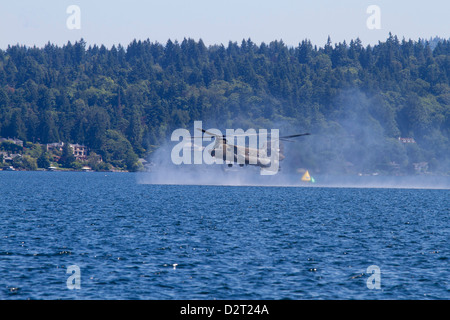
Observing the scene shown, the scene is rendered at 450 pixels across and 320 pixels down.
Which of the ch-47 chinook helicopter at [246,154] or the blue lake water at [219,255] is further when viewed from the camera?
the ch-47 chinook helicopter at [246,154]

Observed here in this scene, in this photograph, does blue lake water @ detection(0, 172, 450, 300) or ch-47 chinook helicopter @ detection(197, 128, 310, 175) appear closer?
blue lake water @ detection(0, 172, 450, 300)

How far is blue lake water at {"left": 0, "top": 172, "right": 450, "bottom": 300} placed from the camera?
36344 mm

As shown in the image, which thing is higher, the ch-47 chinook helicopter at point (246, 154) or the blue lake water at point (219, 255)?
the ch-47 chinook helicopter at point (246, 154)

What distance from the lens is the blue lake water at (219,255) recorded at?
119 feet

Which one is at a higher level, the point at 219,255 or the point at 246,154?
the point at 246,154

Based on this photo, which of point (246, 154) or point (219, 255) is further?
point (246, 154)

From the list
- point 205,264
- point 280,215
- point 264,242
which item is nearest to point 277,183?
point 280,215

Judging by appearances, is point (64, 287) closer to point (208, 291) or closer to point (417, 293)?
point (208, 291)

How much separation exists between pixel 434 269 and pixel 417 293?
7792mm

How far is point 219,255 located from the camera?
47.7 meters

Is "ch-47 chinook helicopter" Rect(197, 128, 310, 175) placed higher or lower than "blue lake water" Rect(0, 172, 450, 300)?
higher

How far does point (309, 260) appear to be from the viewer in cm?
4616
